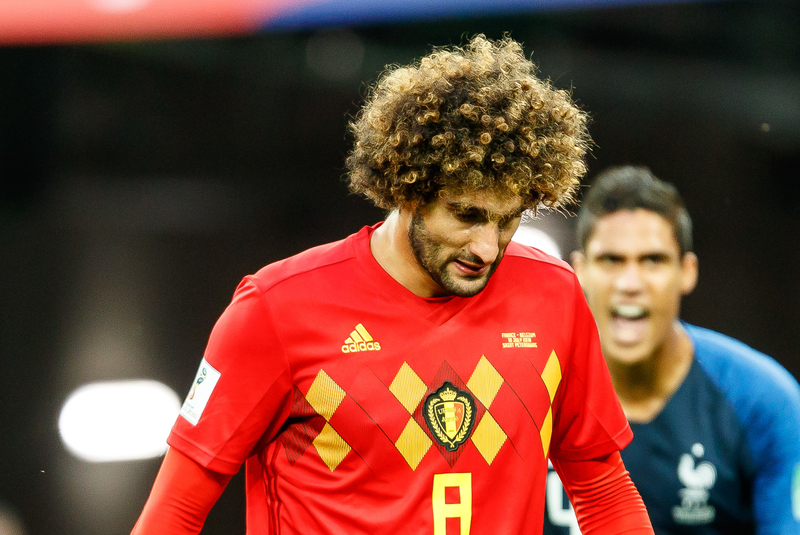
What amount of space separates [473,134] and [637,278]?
131 centimetres

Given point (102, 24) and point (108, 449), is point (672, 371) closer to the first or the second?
point (108, 449)

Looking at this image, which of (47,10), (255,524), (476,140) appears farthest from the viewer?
(47,10)

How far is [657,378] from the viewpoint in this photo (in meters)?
2.40

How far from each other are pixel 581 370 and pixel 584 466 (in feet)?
0.63

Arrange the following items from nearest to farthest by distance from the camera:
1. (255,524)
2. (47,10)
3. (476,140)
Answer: (476,140) < (255,524) < (47,10)

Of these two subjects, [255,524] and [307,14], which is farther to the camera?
[307,14]

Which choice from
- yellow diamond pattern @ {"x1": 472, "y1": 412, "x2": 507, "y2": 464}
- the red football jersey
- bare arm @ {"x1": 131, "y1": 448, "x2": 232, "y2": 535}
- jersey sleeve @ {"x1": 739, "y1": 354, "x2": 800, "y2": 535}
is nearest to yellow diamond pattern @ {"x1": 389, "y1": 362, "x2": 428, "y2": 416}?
the red football jersey

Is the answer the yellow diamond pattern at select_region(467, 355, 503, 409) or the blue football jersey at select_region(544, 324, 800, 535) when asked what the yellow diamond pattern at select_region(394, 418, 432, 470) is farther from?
the blue football jersey at select_region(544, 324, 800, 535)

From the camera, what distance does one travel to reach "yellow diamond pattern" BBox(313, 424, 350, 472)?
1.27 m

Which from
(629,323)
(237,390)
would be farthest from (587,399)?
(629,323)

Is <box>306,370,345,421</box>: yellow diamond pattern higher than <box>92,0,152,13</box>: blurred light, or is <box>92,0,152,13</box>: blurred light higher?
<box>92,0,152,13</box>: blurred light

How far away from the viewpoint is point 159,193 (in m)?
2.36

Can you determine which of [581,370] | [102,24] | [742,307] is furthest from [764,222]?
[102,24]

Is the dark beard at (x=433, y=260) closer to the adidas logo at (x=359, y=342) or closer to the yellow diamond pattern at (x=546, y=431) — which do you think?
the adidas logo at (x=359, y=342)
